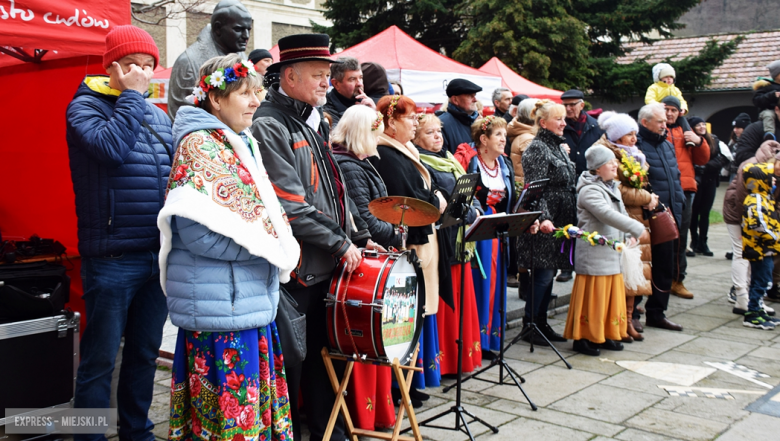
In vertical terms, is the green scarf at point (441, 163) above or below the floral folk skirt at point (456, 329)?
above

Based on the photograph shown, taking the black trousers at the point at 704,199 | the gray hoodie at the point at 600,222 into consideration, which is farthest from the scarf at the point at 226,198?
the black trousers at the point at 704,199

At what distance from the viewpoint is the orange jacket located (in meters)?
8.98

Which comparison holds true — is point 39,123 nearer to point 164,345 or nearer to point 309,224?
point 164,345

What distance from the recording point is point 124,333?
377cm

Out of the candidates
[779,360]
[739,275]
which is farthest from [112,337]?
[739,275]

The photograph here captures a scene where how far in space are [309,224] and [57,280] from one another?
182cm

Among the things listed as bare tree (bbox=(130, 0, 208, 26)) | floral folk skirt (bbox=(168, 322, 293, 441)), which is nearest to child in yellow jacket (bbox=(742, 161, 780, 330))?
floral folk skirt (bbox=(168, 322, 293, 441))

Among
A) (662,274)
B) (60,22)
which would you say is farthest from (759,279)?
(60,22)

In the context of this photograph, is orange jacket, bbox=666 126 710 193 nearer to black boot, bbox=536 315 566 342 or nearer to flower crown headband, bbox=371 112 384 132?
black boot, bbox=536 315 566 342

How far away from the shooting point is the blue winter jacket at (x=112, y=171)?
3445 millimetres

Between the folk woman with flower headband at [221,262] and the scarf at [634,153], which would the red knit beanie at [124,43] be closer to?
the folk woman with flower headband at [221,262]

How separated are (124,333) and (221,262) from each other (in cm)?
122

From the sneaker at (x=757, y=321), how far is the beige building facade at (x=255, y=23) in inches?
611

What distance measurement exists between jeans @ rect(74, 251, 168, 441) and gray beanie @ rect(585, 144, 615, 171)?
4.04 m
